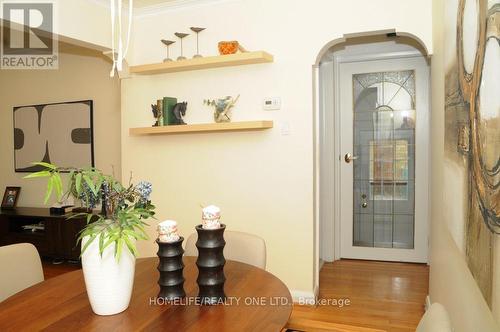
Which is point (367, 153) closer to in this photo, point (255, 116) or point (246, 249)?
point (255, 116)

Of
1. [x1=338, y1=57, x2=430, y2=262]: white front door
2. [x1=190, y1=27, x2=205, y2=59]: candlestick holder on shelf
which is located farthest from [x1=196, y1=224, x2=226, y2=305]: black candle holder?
[x1=338, y1=57, x2=430, y2=262]: white front door

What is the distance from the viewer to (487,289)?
3.44 feet

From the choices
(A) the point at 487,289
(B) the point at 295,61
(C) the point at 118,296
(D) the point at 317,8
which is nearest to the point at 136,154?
(B) the point at 295,61

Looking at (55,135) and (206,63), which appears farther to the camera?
(55,135)

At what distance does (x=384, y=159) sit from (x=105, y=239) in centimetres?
362

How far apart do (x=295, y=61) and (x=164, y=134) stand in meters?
1.40

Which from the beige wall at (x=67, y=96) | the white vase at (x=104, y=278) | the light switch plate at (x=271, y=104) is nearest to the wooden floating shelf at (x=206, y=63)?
the light switch plate at (x=271, y=104)

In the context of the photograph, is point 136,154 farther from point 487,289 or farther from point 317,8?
point 487,289

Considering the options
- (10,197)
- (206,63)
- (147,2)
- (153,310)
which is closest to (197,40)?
(206,63)

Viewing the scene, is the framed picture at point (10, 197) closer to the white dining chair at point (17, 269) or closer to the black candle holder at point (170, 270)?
the white dining chair at point (17, 269)

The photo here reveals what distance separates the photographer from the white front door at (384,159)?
411cm

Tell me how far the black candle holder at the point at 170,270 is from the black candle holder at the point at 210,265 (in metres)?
0.08

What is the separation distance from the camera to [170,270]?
1416mm

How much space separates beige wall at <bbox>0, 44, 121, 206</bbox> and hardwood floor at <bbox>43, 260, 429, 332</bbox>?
132 centimetres
